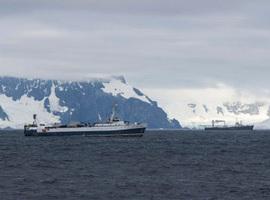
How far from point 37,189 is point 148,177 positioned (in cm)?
1817

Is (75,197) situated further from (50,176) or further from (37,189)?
(50,176)

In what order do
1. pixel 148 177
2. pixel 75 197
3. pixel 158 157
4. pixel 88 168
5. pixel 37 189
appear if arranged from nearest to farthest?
pixel 75 197 < pixel 37 189 < pixel 148 177 < pixel 88 168 < pixel 158 157

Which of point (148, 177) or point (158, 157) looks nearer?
point (148, 177)

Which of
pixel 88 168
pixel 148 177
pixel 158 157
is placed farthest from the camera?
pixel 158 157

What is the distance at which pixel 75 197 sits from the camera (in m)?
78.2

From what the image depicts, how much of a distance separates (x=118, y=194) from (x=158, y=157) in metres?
56.4

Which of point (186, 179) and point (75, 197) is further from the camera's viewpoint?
point (186, 179)

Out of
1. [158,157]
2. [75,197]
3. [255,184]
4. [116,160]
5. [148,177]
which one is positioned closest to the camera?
[75,197]

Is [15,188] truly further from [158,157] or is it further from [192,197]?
[158,157]

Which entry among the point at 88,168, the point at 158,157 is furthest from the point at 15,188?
the point at 158,157

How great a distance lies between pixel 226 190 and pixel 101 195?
46.2 ft

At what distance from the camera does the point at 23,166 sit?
114m

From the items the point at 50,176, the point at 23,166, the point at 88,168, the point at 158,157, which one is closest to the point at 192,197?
the point at 50,176

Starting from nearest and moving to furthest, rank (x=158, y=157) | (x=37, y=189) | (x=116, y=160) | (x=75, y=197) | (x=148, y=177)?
(x=75, y=197)
(x=37, y=189)
(x=148, y=177)
(x=116, y=160)
(x=158, y=157)
